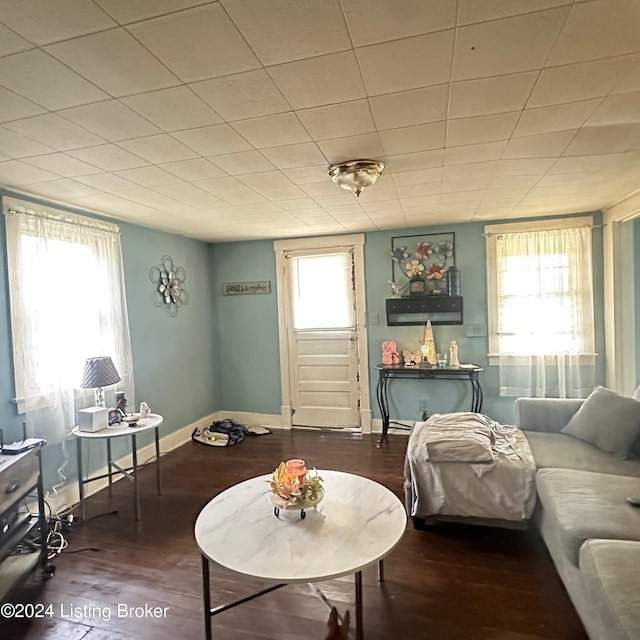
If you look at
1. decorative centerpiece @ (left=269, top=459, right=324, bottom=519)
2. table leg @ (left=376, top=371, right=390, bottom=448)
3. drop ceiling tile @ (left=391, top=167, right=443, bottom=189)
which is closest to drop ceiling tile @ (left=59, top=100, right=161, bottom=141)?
drop ceiling tile @ (left=391, top=167, right=443, bottom=189)

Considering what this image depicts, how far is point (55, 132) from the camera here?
73.7 inches

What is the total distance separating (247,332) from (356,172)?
3190 mm

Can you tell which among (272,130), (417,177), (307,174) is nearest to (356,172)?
A: (307,174)

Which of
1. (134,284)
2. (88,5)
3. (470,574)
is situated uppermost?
(88,5)

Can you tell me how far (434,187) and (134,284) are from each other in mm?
2823

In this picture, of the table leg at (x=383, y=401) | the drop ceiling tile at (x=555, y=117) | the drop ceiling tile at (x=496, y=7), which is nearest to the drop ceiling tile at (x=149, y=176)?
the drop ceiling tile at (x=496, y=7)

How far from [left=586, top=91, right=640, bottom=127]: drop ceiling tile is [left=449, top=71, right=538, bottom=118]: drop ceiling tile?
0.38 m

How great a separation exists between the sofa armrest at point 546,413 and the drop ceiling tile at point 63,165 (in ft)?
11.1

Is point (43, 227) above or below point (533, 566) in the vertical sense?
above

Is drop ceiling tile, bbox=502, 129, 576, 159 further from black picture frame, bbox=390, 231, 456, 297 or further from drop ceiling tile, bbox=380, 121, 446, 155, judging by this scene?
black picture frame, bbox=390, 231, 456, 297

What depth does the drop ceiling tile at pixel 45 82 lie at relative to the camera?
53.0 inches

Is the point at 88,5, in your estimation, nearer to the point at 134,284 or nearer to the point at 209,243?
the point at 134,284

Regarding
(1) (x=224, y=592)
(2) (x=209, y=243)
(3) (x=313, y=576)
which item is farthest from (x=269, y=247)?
(3) (x=313, y=576)

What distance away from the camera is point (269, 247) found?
16.5 ft
